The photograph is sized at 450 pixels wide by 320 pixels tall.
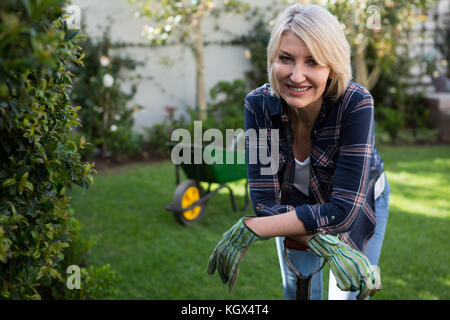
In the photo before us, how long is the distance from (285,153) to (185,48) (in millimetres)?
6505

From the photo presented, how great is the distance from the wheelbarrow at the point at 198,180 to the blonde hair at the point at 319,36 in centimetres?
261

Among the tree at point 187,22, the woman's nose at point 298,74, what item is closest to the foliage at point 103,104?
the tree at point 187,22

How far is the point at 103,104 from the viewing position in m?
6.90

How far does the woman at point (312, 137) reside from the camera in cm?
Answer: 151

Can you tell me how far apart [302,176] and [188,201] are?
2793mm

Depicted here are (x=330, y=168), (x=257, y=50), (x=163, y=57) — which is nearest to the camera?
(x=330, y=168)

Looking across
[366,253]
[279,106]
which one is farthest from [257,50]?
[279,106]

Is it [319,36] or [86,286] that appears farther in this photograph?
[86,286]

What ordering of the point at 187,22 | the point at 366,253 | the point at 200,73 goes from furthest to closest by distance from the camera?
1. the point at 200,73
2. the point at 187,22
3. the point at 366,253

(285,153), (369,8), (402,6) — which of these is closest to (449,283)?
(285,153)

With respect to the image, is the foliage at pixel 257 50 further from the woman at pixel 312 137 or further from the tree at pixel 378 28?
the woman at pixel 312 137

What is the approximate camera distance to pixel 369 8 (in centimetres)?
551

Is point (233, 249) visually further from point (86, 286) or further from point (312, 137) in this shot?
point (86, 286)

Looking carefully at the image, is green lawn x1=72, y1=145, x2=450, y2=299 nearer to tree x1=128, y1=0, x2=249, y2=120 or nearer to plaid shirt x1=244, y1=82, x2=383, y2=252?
plaid shirt x1=244, y1=82, x2=383, y2=252
